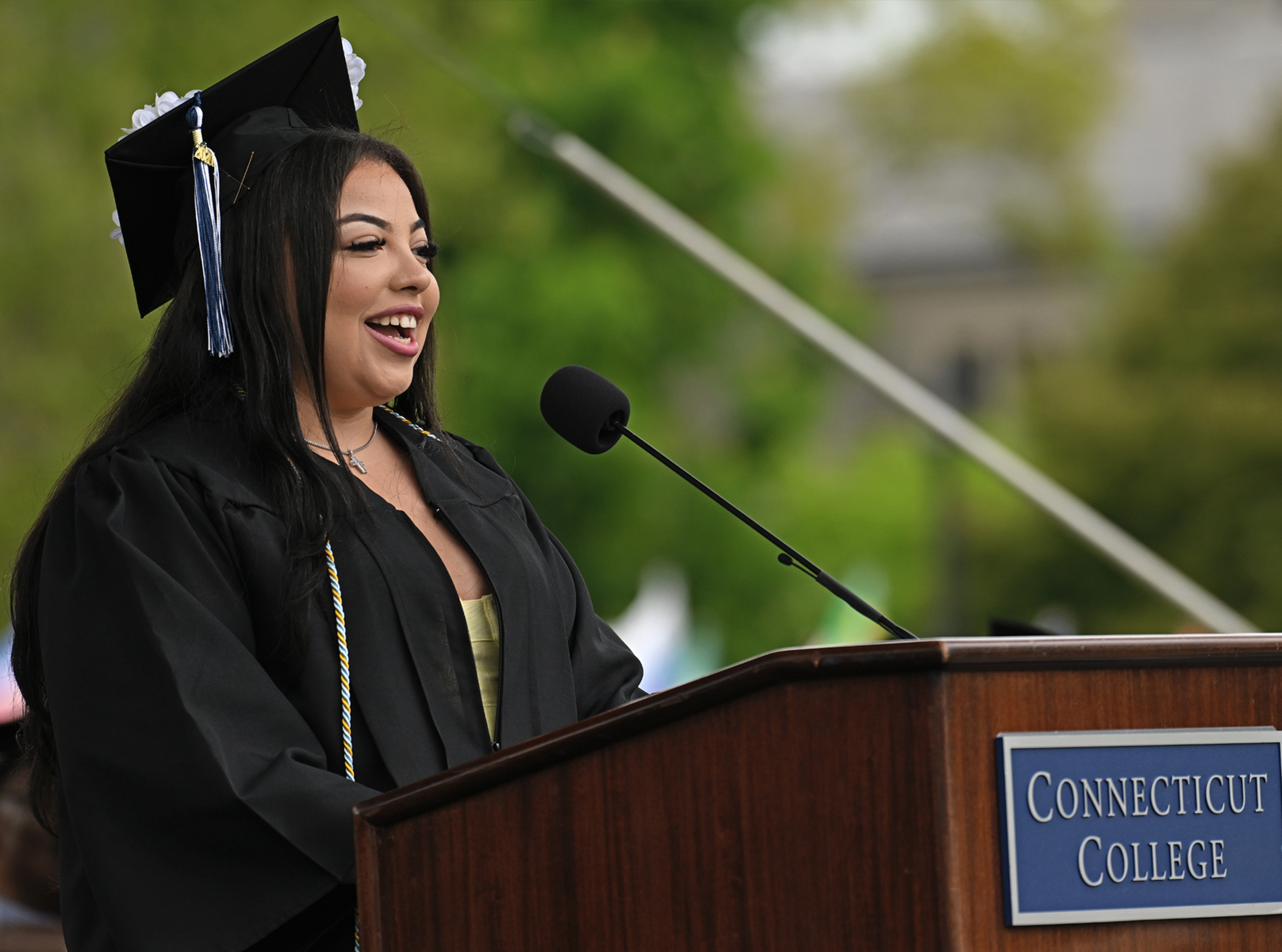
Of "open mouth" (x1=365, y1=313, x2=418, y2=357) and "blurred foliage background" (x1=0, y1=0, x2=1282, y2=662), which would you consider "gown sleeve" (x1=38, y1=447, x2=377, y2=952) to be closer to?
"open mouth" (x1=365, y1=313, x2=418, y2=357)

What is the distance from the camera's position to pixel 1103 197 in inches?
1305

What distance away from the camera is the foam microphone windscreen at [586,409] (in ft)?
8.83

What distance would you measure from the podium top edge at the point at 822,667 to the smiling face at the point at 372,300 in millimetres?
926

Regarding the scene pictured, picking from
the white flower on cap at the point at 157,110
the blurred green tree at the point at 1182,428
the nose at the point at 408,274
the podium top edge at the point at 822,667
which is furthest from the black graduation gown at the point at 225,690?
the blurred green tree at the point at 1182,428

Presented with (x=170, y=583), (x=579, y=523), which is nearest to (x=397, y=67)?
(x=579, y=523)

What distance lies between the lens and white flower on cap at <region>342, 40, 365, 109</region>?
10.0 ft

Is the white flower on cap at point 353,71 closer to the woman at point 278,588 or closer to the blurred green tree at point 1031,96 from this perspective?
the woman at point 278,588

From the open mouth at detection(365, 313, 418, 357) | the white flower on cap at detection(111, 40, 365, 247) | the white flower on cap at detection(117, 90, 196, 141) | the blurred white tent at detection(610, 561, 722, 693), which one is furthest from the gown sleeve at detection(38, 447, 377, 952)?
the blurred white tent at detection(610, 561, 722, 693)

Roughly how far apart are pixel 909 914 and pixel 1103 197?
33.2 metres

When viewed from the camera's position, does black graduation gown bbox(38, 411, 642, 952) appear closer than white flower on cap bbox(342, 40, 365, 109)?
Yes

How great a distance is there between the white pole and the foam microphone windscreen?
10.6 ft

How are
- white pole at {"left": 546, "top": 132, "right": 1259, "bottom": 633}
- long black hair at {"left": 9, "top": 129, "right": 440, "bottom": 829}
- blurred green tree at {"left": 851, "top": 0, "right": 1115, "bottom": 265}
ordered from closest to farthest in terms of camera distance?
long black hair at {"left": 9, "top": 129, "right": 440, "bottom": 829}
white pole at {"left": 546, "top": 132, "right": 1259, "bottom": 633}
blurred green tree at {"left": 851, "top": 0, "right": 1115, "bottom": 265}

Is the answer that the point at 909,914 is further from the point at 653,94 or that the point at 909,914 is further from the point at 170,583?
the point at 653,94

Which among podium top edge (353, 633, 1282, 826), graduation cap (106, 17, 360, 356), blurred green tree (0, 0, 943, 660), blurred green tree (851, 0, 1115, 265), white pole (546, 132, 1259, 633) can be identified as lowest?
podium top edge (353, 633, 1282, 826)
